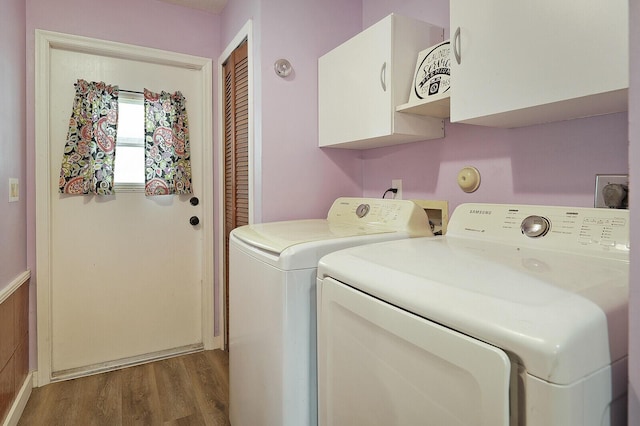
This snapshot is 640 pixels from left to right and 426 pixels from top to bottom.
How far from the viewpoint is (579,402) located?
50cm

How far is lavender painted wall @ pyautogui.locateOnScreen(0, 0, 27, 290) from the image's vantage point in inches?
64.2

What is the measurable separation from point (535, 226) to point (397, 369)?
0.70 meters

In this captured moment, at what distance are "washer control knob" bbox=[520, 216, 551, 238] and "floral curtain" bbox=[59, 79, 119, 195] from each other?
7.24 feet

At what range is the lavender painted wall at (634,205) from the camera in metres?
0.43

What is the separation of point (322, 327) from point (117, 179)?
193 cm

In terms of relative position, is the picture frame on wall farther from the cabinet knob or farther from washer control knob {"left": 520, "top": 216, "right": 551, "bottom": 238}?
washer control knob {"left": 520, "top": 216, "right": 551, "bottom": 238}

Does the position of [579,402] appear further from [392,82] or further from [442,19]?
[442,19]

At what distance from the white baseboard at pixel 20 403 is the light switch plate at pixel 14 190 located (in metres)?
1.00

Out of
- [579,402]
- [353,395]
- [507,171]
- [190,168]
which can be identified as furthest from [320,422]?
[190,168]

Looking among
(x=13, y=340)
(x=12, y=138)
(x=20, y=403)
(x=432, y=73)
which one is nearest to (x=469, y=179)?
(x=432, y=73)

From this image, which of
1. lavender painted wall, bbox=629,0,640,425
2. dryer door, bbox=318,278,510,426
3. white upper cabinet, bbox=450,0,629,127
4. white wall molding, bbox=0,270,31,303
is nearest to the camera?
lavender painted wall, bbox=629,0,640,425

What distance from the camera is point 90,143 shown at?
2156mm

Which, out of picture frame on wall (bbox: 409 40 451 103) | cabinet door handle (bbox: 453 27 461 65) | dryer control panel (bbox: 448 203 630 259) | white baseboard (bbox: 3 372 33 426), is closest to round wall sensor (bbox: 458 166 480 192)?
dryer control panel (bbox: 448 203 630 259)

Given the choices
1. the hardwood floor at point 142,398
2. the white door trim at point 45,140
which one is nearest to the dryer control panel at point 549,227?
the hardwood floor at point 142,398
